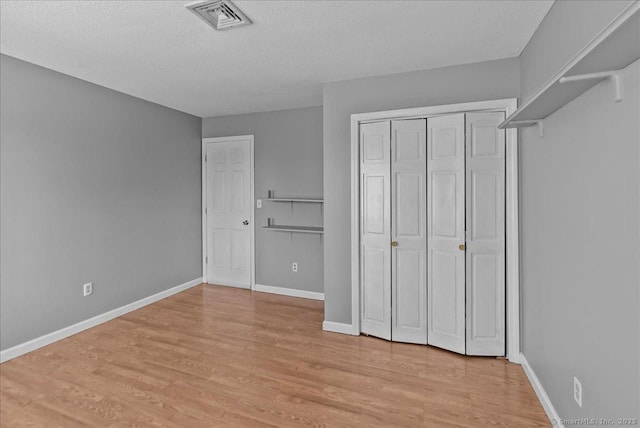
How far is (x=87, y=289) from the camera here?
3.58 metres

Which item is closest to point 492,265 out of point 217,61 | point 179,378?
point 179,378

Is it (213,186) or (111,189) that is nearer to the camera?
(111,189)

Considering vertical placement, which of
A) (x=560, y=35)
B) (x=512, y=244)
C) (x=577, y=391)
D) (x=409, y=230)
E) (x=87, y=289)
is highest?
(x=560, y=35)

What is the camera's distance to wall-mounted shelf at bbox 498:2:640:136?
3.20ft

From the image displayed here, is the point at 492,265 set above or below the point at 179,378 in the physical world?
above

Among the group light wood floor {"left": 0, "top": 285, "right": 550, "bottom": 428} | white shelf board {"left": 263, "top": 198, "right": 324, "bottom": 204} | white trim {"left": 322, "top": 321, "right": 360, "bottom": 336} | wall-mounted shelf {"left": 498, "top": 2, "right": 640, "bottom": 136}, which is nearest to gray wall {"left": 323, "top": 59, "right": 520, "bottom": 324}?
white trim {"left": 322, "top": 321, "right": 360, "bottom": 336}

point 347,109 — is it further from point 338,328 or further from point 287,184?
point 338,328

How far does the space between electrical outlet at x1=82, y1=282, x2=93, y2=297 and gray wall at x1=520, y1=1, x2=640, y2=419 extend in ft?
13.4

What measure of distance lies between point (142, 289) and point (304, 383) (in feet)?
8.88

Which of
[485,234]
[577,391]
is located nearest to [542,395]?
[577,391]

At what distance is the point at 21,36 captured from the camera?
249 centimetres

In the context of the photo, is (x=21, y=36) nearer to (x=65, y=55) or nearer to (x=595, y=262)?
(x=65, y=55)

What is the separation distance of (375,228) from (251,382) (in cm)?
168

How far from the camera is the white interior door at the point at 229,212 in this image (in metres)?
5.00
